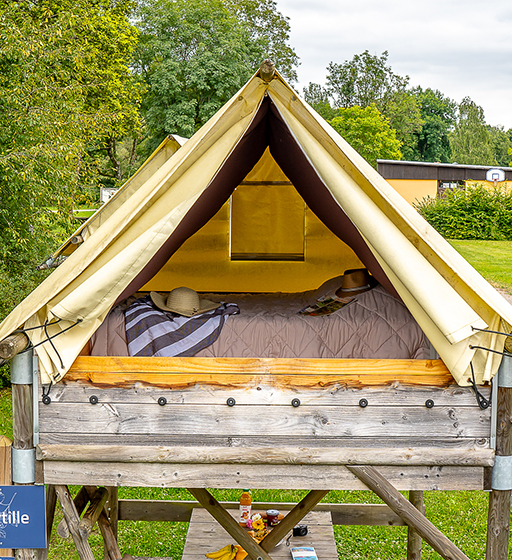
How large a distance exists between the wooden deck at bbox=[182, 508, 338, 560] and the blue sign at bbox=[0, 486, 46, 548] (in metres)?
1.43

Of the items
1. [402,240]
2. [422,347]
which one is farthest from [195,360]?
[422,347]

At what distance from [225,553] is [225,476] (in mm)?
1454

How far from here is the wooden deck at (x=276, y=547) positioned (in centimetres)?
350

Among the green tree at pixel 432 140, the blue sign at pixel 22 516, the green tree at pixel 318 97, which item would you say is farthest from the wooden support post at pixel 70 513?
the green tree at pixel 432 140

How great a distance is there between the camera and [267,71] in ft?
7.57

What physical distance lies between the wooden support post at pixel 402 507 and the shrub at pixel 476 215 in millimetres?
14471

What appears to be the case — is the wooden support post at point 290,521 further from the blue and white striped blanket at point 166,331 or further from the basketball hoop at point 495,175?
the basketball hoop at point 495,175

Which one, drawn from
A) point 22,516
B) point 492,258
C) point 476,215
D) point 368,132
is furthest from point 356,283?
point 368,132

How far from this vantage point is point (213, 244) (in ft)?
18.6

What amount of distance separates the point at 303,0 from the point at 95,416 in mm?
33194

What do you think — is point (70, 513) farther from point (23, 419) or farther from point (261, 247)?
point (261, 247)

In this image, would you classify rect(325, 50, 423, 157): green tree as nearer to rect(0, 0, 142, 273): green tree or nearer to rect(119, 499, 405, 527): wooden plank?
rect(0, 0, 142, 273): green tree

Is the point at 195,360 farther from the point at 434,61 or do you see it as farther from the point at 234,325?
the point at 434,61

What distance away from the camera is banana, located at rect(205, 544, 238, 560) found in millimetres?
3449
